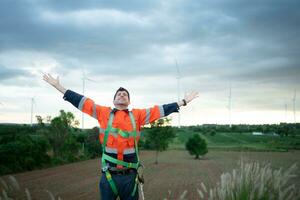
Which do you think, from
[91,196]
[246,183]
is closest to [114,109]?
[246,183]

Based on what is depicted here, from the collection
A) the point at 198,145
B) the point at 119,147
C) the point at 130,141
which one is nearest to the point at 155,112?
the point at 130,141

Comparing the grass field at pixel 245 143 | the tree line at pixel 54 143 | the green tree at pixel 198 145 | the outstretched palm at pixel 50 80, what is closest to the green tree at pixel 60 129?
the tree line at pixel 54 143

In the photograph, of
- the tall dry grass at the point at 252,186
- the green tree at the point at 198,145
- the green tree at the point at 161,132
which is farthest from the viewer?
the green tree at the point at 198,145

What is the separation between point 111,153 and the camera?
5.05 meters

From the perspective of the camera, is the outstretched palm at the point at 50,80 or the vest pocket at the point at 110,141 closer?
the vest pocket at the point at 110,141

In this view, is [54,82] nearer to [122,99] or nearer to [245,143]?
[122,99]

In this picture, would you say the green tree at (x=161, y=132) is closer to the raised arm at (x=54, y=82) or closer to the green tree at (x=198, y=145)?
the green tree at (x=198, y=145)

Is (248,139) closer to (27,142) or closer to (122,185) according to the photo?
(27,142)

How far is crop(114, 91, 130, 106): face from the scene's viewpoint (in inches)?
208

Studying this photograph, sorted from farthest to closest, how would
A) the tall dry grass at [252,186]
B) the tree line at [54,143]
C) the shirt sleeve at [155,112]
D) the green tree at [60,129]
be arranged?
1. the green tree at [60,129]
2. the tree line at [54,143]
3. the shirt sleeve at [155,112]
4. the tall dry grass at [252,186]

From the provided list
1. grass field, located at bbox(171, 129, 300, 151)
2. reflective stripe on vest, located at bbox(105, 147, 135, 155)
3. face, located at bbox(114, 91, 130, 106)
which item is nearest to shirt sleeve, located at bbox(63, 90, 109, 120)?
face, located at bbox(114, 91, 130, 106)

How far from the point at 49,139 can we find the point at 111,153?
3493cm

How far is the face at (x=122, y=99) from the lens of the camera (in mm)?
5277

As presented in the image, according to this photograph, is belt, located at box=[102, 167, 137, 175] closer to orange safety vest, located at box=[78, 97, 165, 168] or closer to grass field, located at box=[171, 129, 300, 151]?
orange safety vest, located at box=[78, 97, 165, 168]
